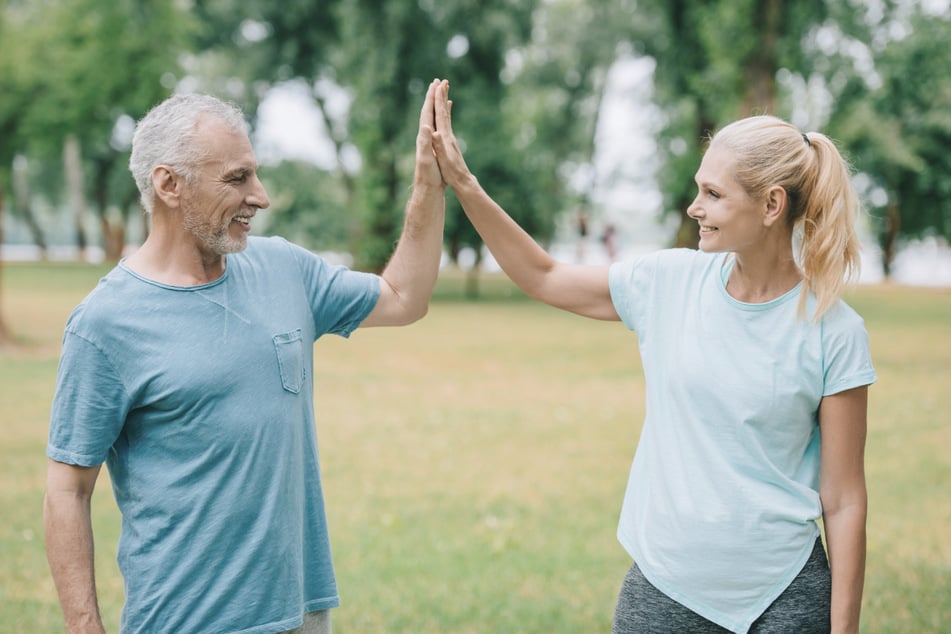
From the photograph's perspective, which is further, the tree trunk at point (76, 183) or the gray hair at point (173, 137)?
the tree trunk at point (76, 183)

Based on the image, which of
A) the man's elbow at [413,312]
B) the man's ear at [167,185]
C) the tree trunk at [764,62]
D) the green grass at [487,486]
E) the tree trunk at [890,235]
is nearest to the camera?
the man's ear at [167,185]

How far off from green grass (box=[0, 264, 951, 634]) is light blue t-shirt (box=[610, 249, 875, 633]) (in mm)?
816

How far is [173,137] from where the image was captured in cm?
259

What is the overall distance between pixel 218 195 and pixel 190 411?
1.89 ft

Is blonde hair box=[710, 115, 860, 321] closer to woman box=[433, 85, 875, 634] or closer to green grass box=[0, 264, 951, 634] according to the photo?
woman box=[433, 85, 875, 634]

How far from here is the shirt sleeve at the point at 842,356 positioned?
2.42 m

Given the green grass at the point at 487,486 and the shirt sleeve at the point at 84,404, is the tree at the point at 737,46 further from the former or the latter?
the shirt sleeve at the point at 84,404

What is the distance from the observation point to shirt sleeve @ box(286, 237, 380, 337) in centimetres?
293

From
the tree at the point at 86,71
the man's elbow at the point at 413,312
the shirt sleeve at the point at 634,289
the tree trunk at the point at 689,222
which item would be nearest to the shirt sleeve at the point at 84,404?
the man's elbow at the point at 413,312

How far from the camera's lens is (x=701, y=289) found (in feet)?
8.63

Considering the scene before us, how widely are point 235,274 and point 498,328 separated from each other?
17265 mm

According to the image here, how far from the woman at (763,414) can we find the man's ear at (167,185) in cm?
135

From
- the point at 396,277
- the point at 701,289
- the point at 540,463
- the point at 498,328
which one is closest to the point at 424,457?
the point at 540,463

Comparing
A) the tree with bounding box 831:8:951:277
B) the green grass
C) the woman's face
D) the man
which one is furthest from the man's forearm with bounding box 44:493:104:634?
the tree with bounding box 831:8:951:277
